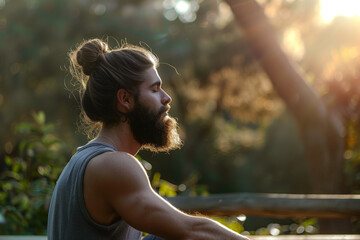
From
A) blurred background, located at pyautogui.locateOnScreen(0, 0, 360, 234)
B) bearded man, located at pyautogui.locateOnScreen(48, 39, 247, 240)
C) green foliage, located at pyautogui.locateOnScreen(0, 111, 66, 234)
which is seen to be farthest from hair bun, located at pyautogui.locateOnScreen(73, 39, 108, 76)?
blurred background, located at pyautogui.locateOnScreen(0, 0, 360, 234)

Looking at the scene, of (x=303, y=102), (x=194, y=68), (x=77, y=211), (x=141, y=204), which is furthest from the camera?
(x=194, y=68)

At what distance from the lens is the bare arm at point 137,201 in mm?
1759

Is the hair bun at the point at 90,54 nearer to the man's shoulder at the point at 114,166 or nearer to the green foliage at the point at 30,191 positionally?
the man's shoulder at the point at 114,166

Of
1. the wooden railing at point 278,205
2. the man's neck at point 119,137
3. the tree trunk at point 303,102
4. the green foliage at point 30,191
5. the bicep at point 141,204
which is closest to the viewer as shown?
the bicep at point 141,204

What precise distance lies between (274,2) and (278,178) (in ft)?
25.8

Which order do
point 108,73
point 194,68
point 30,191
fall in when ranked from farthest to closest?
point 194,68 < point 30,191 < point 108,73

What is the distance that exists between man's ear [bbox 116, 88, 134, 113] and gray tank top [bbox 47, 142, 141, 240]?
0.19 metres

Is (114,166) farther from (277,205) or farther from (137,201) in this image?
(277,205)

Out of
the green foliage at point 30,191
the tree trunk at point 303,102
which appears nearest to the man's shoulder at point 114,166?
the green foliage at point 30,191

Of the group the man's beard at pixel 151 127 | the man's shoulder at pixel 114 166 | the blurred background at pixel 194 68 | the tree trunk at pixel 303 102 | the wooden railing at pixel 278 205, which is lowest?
the man's shoulder at pixel 114 166

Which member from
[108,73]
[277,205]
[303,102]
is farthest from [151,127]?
[303,102]

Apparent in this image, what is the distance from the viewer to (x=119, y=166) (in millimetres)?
1769

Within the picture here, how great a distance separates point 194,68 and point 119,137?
14.1 m

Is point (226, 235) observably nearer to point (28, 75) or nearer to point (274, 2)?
point (274, 2)
